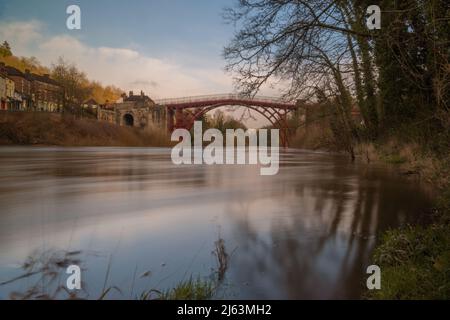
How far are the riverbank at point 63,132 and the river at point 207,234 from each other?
2978cm

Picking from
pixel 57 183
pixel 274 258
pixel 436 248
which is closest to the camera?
pixel 436 248

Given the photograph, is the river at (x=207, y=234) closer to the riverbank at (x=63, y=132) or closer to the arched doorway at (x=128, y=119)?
the riverbank at (x=63, y=132)

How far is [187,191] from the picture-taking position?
290 inches

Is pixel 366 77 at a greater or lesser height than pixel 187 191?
greater

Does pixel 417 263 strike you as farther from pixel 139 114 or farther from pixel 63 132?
pixel 139 114

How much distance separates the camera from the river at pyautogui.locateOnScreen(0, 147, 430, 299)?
2518 mm

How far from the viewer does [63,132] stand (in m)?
35.3

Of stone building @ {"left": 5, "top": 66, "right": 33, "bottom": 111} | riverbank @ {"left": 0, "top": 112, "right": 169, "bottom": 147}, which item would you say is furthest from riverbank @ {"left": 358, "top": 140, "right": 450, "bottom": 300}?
stone building @ {"left": 5, "top": 66, "right": 33, "bottom": 111}

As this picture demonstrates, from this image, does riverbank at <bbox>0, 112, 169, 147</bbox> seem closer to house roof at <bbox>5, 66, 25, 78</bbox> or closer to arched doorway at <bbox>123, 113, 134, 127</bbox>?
arched doorway at <bbox>123, 113, 134, 127</bbox>

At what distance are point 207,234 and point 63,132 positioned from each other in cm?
3713

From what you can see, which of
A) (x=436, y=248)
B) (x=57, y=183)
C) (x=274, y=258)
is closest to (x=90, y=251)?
(x=274, y=258)
